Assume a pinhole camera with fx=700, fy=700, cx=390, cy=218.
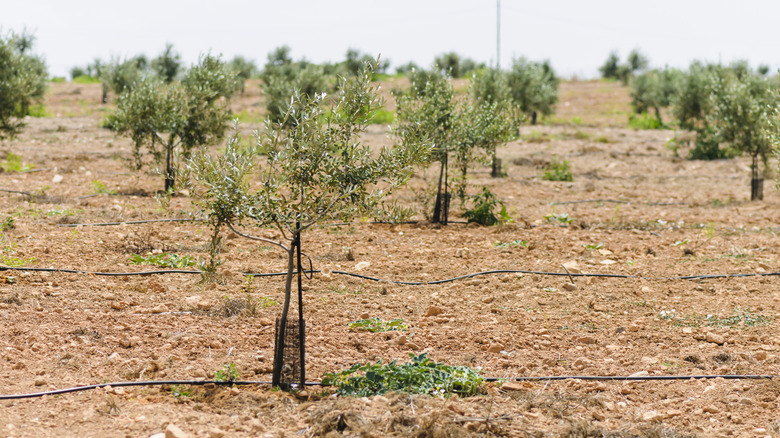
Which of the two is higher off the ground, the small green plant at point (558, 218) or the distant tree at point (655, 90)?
the distant tree at point (655, 90)

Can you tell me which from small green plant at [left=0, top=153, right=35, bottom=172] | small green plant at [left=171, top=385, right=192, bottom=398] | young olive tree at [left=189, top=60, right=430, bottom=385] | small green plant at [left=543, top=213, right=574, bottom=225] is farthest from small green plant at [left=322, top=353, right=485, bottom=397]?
small green plant at [left=0, top=153, right=35, bottom=172]

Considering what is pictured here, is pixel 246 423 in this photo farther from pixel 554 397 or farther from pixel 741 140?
pixel 741 140

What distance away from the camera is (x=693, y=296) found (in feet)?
28.3

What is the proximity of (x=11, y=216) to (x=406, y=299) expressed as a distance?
6.98 meters

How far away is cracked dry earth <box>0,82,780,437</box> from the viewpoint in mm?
5070

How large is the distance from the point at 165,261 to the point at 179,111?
6.24m

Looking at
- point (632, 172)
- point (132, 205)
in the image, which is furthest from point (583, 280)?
point (632, 172)

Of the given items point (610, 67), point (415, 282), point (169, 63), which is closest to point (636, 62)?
point (610, 67)

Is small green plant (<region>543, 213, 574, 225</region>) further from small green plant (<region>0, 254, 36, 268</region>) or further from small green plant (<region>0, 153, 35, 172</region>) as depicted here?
small green plant (<region>0, 153, 35, 172</region>)

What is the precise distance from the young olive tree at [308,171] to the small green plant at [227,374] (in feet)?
1.29

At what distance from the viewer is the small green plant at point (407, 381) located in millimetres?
5410

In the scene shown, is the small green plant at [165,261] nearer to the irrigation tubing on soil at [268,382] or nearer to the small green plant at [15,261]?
the small green plant at [15,261]

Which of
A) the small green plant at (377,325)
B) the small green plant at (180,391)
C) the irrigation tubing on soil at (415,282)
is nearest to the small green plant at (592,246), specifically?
the irrigation tubing on soil at (415,282)

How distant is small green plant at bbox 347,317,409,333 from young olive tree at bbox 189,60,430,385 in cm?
160
